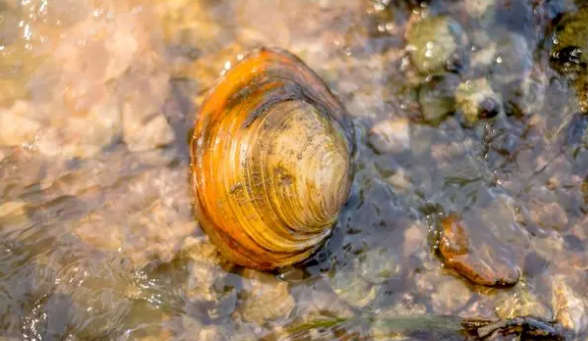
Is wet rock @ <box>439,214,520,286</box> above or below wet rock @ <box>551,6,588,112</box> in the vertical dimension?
below

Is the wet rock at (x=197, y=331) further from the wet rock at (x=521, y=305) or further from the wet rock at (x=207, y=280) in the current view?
the wet rock at (x=521, y=305)

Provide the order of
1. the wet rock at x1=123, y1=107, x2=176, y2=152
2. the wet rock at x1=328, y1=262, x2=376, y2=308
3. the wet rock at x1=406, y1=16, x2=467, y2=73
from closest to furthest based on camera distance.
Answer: the wet rock at x1=123, y1=107, x2=176, y2=152
the wet rock at x1=328, y1=262, x2=376, y2=308
the wet rock at x1=406, y1=16, x2=467, y2=73

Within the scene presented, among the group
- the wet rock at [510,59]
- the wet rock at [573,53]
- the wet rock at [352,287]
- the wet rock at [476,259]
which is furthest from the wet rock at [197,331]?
the wet rock at [573,53]

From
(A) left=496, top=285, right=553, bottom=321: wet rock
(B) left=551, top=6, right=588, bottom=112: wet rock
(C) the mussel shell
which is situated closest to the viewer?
(C) the mussel shell

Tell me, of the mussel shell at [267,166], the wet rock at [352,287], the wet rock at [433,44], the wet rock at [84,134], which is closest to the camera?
the mussel shell at [267,166]

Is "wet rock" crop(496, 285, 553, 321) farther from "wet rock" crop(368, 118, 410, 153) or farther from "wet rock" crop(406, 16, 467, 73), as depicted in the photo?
"wet rock" crop(406, 16, 467, 73)

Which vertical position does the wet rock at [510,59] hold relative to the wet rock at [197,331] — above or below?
above

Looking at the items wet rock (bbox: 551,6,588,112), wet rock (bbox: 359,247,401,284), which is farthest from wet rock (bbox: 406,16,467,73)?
wet rock (bbox: 359,247,401,284)

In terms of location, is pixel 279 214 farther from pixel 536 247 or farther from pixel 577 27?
pixel 577 27

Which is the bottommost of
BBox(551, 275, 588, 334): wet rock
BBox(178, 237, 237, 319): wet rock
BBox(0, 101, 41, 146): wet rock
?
BBox(551, 275, 588, 334): wet rock

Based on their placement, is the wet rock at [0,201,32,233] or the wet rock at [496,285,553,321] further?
the wet rock at [496,285,553,321]
